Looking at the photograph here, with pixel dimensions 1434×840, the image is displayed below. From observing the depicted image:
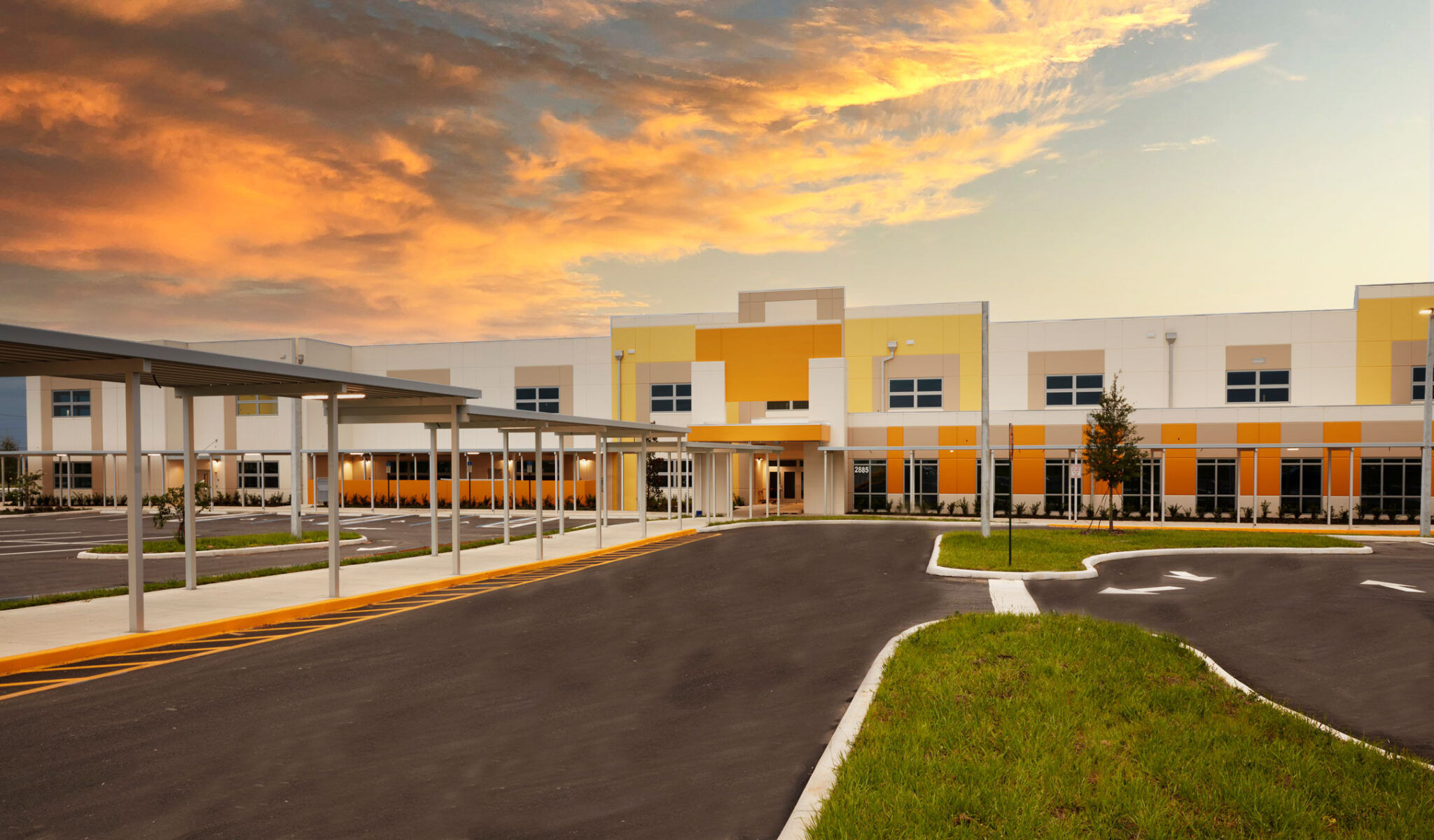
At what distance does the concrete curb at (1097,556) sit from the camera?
55.6ft

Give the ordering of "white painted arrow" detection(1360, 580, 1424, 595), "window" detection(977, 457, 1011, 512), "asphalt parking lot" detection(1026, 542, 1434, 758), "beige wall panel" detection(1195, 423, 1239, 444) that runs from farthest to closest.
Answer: "window" detection(977, 457, 1011, 512)
"beige wall panel" detection(1195, 423, 1239, 444)
"white painted arrow" detection(1360, 580, 1424, 595)
"asphalt parking lot" detection(1026, 542, 1434, 758)

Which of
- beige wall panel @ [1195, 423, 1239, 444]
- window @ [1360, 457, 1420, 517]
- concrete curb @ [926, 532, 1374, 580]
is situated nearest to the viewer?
concrete curb @ [926, 532, 1374, 580]

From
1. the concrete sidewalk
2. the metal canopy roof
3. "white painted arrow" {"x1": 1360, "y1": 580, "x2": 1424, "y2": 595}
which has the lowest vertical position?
"white painted arrow" {"x1": 1360, "y1": 580, "x2": 1424, "y2": 595}

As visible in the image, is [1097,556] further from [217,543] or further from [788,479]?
[788,479]

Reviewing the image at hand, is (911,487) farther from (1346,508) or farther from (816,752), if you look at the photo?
(816,752)

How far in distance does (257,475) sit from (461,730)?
44.6 meters

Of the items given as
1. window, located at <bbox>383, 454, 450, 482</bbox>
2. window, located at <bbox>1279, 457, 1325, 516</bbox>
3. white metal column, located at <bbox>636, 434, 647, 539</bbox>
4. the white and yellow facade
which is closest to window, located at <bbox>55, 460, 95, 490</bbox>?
the white and yellow facade

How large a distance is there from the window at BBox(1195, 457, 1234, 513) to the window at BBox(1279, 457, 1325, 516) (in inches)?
69.7

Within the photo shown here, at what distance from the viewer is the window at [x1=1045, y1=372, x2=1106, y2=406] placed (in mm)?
39531

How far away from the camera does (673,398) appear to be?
41.8m

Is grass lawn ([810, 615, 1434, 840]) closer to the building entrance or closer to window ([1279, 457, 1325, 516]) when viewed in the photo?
window ([1279, 457, 1325, 516])

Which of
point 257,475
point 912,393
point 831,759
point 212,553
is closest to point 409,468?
point 257,475

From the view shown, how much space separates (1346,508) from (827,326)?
22.1 meters

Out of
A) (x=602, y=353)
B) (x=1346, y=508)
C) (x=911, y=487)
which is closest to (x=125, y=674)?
(x=911, y=487)
